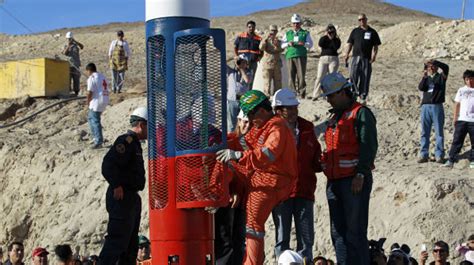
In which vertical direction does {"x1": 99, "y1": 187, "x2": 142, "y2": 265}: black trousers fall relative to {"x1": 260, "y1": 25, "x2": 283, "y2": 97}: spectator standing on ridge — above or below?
below

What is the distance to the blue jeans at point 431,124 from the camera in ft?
56.6

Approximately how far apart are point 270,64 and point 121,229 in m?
10.1

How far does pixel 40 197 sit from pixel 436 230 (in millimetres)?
9260

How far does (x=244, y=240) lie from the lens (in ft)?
34.6

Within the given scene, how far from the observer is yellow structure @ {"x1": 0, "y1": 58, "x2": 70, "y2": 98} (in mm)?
27078

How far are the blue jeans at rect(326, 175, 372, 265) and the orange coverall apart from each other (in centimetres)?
49

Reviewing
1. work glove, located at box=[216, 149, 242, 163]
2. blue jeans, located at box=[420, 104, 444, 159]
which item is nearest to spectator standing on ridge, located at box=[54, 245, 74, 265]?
work glove, located at box=[216, 149, 242, 163]

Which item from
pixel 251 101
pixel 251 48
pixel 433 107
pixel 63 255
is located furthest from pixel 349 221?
pixel 251 48

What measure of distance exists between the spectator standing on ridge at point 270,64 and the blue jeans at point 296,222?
897cm

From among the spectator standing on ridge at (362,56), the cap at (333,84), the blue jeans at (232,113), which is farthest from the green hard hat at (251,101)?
the spectator standing on ridge at (362,56)

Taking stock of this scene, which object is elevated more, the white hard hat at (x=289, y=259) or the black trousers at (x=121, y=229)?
the black trousers at (x=121, y=229)

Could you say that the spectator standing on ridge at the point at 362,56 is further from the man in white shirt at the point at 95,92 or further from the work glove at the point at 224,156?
the work glove at the point at 224,156

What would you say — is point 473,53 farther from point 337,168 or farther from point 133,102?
point 337,168

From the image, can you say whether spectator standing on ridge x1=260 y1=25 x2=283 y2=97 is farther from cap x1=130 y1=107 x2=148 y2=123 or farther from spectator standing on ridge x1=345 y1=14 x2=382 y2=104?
cap x1=130 y1=107 x2=148 y2=123
